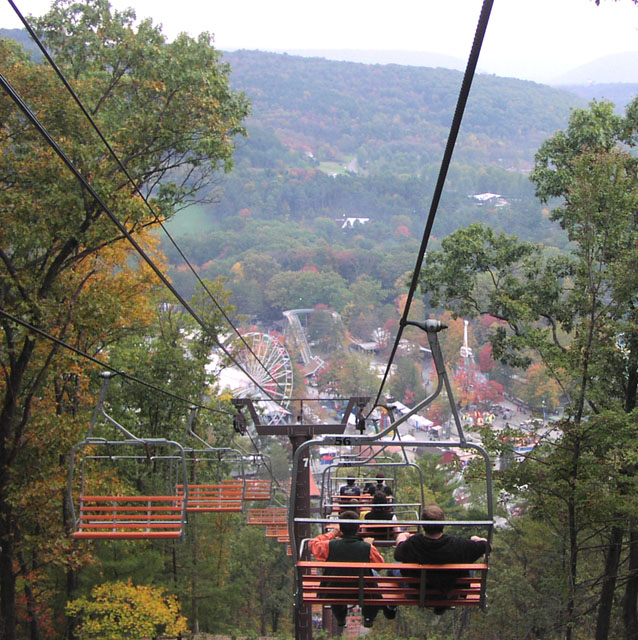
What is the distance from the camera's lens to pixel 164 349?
760 inches

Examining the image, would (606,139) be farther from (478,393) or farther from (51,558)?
(478,393)

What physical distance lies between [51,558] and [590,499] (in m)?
8.20

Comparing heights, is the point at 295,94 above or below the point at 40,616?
above

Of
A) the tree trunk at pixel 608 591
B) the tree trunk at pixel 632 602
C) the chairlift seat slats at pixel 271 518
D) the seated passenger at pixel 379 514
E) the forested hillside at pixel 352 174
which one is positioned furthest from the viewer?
the forested hillside at pixel 352 174

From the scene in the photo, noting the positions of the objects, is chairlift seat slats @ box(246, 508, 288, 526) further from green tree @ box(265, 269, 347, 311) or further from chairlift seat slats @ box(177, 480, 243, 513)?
green tree @ box(265, 269, 347, 311)

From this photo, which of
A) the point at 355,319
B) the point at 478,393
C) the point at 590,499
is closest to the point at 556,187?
the point at 590,499

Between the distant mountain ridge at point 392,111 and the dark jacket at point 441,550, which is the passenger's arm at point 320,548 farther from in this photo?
the distant mountain ridge at point 392,111

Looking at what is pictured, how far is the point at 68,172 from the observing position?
10.3 m

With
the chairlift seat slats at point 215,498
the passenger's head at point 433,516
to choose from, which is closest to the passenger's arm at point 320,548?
the passenger's head at point 433,516

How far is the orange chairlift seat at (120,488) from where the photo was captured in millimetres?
6797

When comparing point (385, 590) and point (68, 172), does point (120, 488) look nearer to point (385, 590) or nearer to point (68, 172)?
point (68, 172)

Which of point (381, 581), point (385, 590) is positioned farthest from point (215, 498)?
point (381, 581)

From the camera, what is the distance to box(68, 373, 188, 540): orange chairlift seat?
680 cm

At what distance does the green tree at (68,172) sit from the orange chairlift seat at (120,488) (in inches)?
36.3
